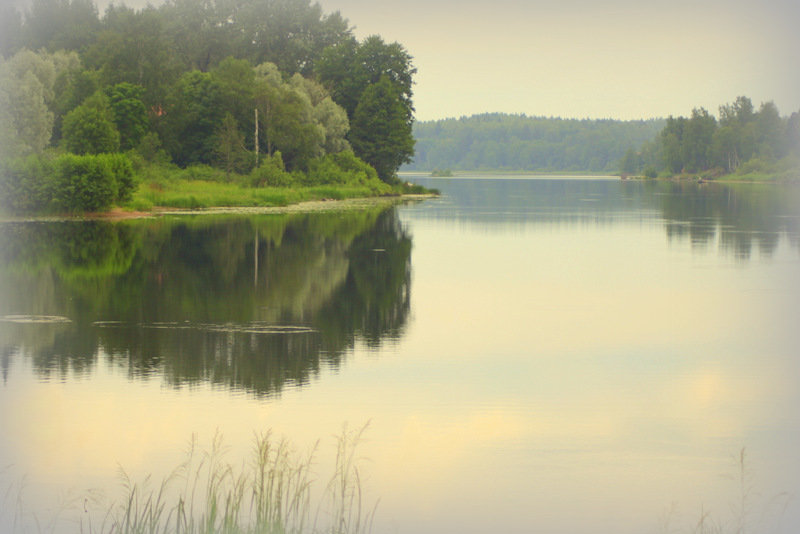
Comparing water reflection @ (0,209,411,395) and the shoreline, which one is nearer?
water reflection @ (0,209,411,395)

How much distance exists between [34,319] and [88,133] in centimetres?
3885

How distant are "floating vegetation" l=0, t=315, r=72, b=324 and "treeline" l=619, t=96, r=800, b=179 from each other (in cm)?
11797

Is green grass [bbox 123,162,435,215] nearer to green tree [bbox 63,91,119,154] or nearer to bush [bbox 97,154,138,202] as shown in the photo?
bush [bbox 97,154,138,202]

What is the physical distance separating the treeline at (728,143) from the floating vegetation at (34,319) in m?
118

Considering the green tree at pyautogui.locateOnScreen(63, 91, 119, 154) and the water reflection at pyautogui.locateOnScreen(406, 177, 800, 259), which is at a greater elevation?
the green tree at pyautogui.locateOnScreen(63, 91, 119, 154)

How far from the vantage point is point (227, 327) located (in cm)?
1555

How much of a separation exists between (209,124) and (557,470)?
58429 mm

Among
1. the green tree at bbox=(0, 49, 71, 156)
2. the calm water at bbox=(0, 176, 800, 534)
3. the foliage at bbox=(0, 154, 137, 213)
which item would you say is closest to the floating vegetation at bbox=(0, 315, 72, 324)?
the calm water at bbox=(0, 176, 800, 534)

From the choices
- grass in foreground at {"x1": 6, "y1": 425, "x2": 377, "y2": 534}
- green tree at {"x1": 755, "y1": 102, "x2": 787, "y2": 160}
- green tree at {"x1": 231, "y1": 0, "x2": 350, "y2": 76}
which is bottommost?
grass in foreground at {"x1": 6, "y1": 425, "x2": 377, "y2": 534}

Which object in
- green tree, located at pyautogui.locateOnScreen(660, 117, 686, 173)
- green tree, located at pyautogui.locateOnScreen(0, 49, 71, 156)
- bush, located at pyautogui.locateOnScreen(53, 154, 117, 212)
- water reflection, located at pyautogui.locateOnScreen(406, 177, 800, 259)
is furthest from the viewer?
green tree, located at pyautogui.locateOnScreen(660, 117, 686, 173)

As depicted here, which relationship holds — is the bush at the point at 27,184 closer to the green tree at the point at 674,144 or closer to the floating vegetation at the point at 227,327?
the floating vegetation at the point at 227,327

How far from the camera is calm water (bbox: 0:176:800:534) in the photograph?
27.9ft

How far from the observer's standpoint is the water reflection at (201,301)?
43.1 feet

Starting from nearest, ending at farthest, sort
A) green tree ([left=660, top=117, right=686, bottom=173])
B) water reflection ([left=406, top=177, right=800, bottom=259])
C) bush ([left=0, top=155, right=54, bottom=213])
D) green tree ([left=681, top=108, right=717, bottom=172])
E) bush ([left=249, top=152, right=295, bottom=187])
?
water reflection ([left=406, top=177, right=800, bottom=259]), bush ([left=0, top=155, right=54, bottom=213]), bush ([left=249, top=152, right=295, bottom=187]), green tree ([left=681, top=108, right=717, bottom=172]), green tree ([left=660, top=117, right=686, bottom=173])
